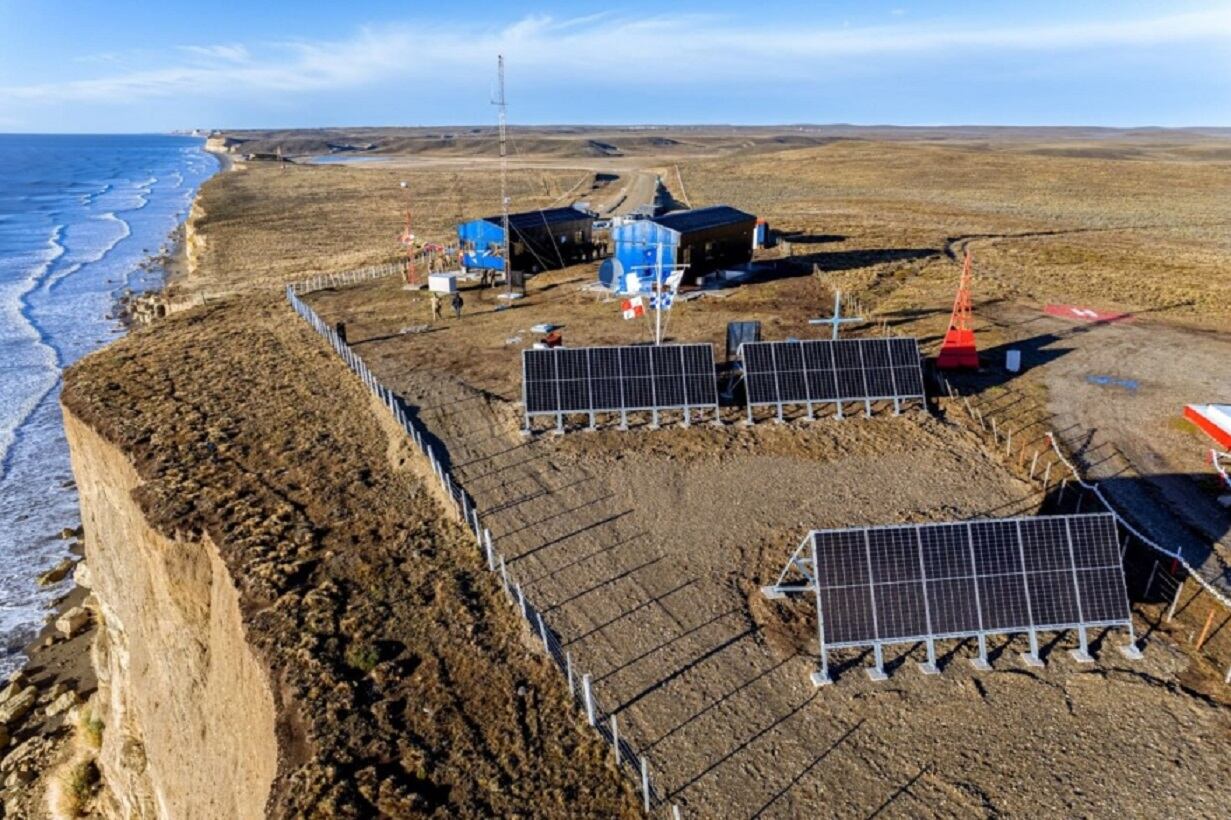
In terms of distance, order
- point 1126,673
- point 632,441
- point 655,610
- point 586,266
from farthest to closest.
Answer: point 586,266, point 632,441, point 655,610, point 1126,673

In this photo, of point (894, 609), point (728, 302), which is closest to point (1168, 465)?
point (894, 609)

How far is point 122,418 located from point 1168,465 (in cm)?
3122

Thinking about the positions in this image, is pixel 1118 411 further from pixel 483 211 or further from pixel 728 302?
pixel 483 211

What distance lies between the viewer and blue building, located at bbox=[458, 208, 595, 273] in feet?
138

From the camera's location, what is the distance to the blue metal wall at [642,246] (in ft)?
124

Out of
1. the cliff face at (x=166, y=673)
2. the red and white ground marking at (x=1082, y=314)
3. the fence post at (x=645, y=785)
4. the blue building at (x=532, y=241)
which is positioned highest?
the blue building at (x=532, y=241)

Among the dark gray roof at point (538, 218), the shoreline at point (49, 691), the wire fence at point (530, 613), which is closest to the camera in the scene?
the wire fence at point (530, 613)

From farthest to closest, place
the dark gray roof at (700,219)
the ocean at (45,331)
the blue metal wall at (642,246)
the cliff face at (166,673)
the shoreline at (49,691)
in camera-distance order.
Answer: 1. the dark gray roof at (700,219)
2. the blue metal wall at (642,246)
3. the ocean at (45,331)
4. the shoreline at (49,691)
5. the cliff face at (166,673)

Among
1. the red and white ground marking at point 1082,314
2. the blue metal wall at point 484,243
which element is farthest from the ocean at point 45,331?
the red and white ground marking at point 1082,314

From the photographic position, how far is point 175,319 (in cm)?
3872

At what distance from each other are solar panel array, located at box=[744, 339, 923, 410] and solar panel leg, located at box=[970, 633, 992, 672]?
33.5ft

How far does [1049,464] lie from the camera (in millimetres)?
20062

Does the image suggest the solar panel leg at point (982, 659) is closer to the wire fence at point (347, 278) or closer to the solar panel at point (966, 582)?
the solar panel at point (966, 582)

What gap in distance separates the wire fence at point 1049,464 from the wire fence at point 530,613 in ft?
33.6
